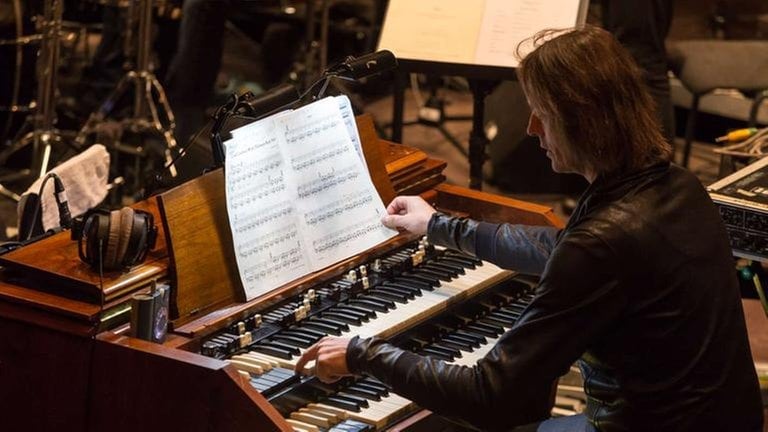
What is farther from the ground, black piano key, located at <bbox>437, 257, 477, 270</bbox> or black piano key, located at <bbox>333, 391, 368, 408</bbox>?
black piano key, located at <bbox>437, 257, 477, 270</bbox>

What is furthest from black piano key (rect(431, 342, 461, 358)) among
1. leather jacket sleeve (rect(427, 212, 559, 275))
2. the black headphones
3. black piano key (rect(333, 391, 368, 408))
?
the black headphones

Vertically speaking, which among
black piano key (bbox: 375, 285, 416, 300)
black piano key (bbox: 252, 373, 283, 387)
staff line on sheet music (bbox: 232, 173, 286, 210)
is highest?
staff line on sheet music (bbox: 232, 173, 286, 210)

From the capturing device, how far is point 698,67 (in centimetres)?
600

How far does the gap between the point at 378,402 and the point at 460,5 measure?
2.27 meters

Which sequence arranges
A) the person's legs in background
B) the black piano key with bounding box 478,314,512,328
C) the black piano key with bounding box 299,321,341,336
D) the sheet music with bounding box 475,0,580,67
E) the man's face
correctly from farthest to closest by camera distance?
the person's legs in background → the sheet music with bounding box 475,0,580,67 → the black piano key with bounding box 478,314,512,328 → the black piano key with bounding box 299,321,341,336 → the man's face

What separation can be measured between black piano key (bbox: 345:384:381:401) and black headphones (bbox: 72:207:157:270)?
1.80 ft

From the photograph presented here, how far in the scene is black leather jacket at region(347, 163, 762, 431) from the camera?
2205mm

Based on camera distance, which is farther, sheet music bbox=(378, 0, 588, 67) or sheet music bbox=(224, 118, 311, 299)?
sheet music bbox=(378, 0, 588, 67)

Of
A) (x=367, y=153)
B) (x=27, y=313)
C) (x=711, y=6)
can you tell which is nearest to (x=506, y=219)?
(x=367, y=153)

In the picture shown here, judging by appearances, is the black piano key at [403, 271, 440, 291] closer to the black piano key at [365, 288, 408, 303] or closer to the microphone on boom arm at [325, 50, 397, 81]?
the black piano key at [365, 288, 408, 303]

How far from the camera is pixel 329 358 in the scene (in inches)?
95.6

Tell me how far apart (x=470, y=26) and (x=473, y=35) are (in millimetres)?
40

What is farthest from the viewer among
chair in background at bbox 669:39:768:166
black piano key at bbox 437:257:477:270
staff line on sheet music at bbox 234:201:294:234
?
chair in background at bbox 669:39:768:166

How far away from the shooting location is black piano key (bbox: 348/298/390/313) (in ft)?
9.58
